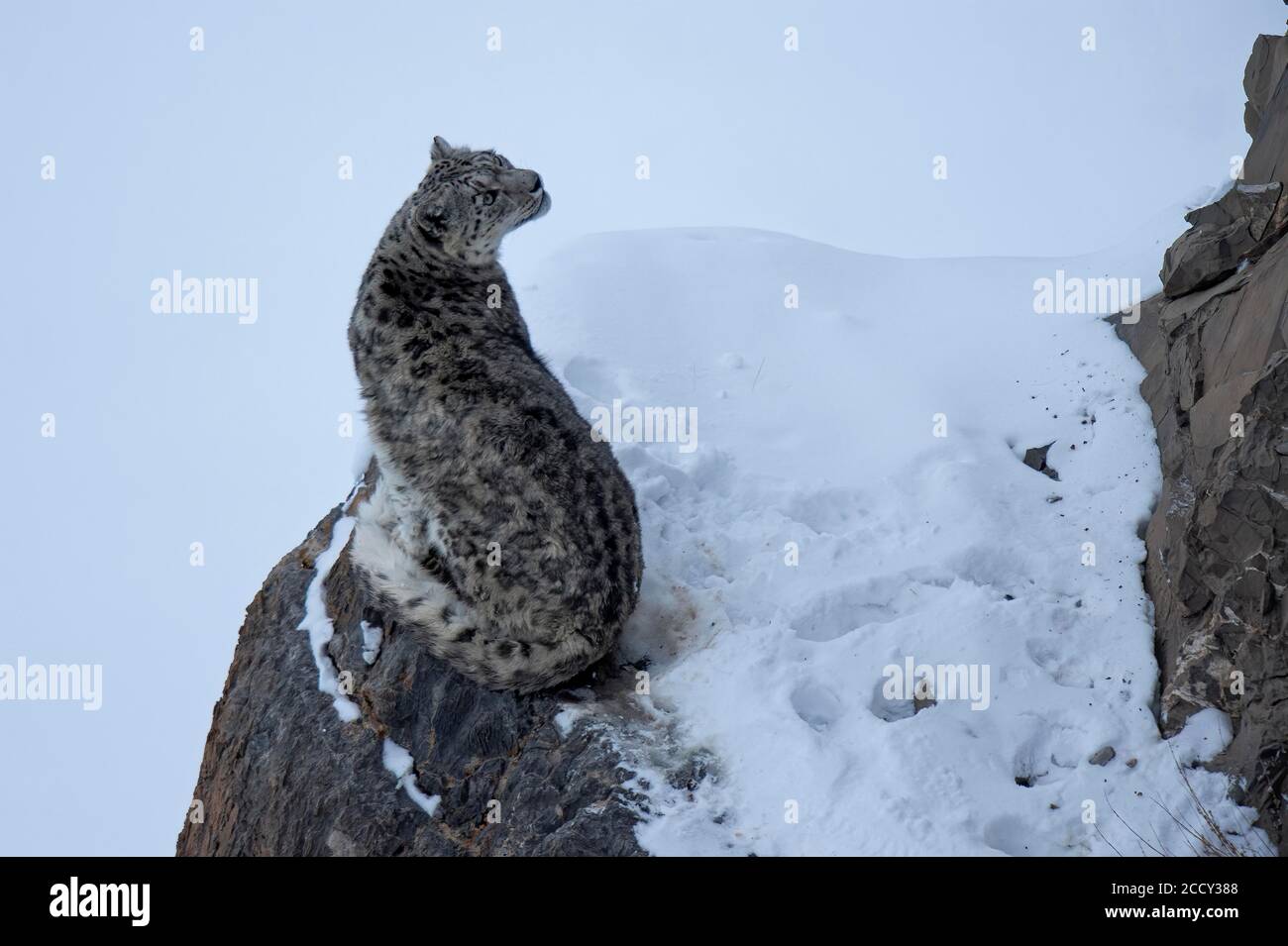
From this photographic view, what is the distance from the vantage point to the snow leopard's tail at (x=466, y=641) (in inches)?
290

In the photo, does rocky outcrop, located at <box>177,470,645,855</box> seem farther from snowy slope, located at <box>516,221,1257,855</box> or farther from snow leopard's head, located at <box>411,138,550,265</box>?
snow leopard's head, located at <box>411,138,550,265</box>

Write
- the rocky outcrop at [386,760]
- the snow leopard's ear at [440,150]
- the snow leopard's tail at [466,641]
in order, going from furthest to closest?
1. the snow leopard's ear at [440,150]
2. the snow leopard's tail at [466,641]
3. the rocky outcrop at [386,760]

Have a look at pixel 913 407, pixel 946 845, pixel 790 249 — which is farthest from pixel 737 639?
pixel 790 249

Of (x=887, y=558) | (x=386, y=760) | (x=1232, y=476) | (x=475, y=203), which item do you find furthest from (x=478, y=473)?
(x=1232, y=476)

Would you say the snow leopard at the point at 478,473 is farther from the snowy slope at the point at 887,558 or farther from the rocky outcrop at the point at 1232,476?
the rocky outcrop at the point at 1232,476

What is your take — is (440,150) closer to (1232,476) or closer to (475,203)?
(475,203)

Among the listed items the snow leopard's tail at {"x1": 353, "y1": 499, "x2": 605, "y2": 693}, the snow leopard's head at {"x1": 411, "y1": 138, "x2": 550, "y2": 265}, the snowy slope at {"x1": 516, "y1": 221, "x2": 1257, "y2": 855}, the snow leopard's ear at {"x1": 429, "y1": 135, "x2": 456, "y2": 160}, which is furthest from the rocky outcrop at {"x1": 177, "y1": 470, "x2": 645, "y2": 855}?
the snow leopard's ear at {"x1": 429, "y1": 135, "x2": 456, "y2": 160}

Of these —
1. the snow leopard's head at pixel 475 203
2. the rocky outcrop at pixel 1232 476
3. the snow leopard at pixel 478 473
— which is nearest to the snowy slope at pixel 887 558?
the rocky outcrop at pixel 1232 476

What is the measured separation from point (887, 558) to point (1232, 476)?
231cm

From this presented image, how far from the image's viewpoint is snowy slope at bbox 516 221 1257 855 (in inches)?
247

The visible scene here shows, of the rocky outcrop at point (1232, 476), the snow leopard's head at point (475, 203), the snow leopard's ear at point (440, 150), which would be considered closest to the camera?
the rocky outcrop at point (1232, 476)

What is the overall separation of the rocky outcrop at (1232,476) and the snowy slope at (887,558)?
0.62 feet

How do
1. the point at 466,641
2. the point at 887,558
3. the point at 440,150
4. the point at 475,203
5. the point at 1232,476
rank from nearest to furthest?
the point at 1232,476
the point at 466,641
the point at 887,558
the point at 475,203
the point at 440,150

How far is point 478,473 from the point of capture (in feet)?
24.7
